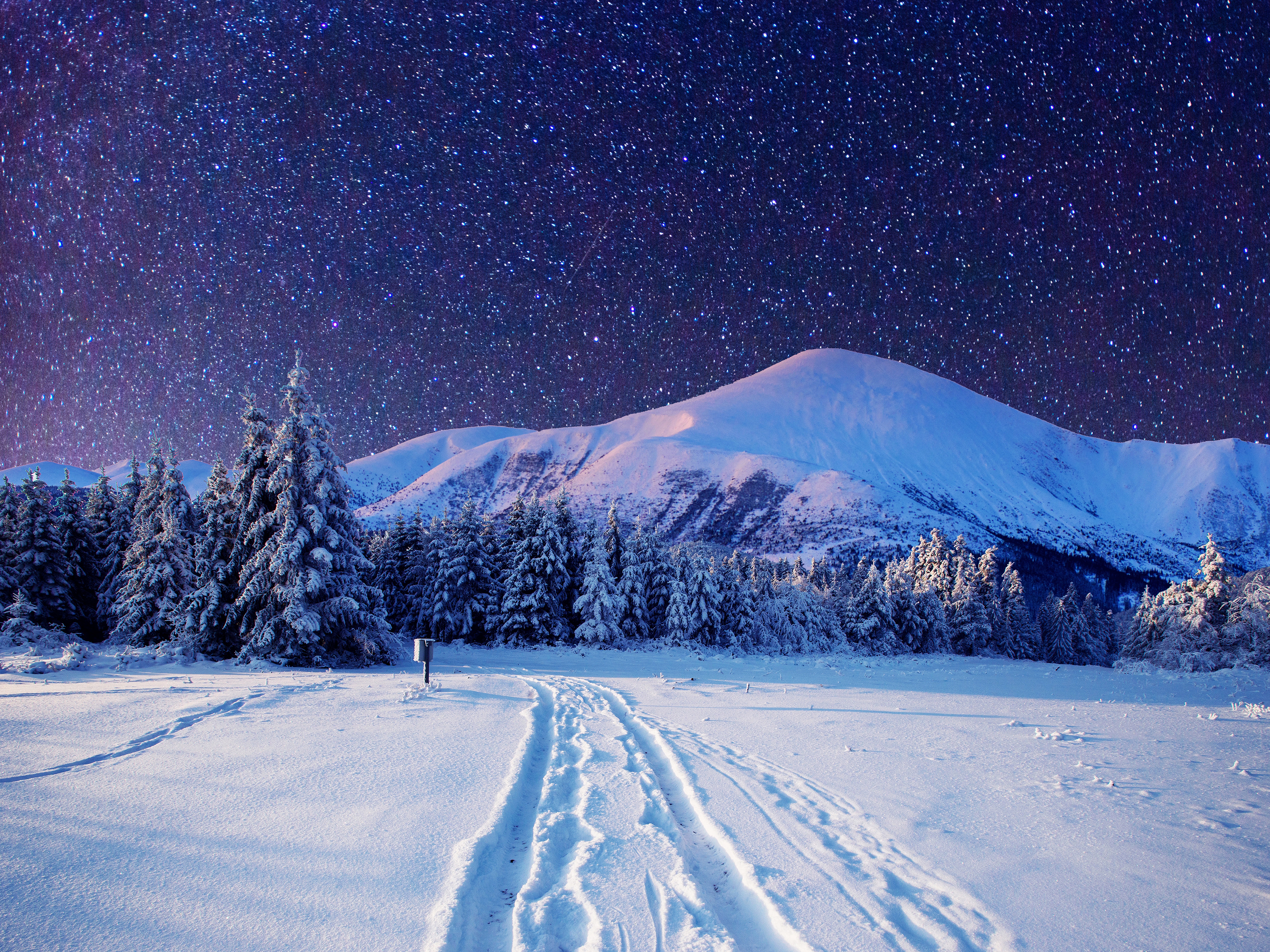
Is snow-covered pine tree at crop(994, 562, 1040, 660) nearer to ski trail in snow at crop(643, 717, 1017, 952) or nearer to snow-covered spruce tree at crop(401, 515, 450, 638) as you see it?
snow-covered spruce tree at crop(401, 515, 450, 638)

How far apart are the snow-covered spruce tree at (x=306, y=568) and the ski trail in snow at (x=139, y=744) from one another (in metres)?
9.44

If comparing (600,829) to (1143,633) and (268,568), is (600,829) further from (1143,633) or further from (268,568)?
(1143,633)

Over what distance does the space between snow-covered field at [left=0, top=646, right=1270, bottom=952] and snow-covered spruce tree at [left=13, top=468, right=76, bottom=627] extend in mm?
23835

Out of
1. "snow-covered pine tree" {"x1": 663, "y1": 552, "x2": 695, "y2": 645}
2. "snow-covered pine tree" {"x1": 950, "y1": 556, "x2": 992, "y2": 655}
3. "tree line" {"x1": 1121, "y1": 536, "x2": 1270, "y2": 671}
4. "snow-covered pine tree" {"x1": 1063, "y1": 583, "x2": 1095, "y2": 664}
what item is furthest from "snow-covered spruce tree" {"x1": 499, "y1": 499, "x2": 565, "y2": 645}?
"snow-covered pine tree" {"x1": 1063, "y1": 583, "x2": 1095, "y2": 664}

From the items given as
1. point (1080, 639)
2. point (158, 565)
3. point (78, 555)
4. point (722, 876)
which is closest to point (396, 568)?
point (158, 565)

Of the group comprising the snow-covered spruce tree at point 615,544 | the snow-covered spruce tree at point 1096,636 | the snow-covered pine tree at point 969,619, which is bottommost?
the snow-covered spruce tree at point 1096,636

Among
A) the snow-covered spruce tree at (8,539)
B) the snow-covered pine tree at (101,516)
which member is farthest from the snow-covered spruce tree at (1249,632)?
the snow-covered pine tree at (101,516)

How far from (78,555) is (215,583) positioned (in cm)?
1902

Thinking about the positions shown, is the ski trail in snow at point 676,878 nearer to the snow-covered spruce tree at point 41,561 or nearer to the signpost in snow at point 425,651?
the signpost in snow at point 425,651

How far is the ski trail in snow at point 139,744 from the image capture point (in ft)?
18.1

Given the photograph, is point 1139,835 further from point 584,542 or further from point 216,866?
point 584,542

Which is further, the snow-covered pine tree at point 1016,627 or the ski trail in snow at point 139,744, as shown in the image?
the snow-covered pine tree at point 1016,627

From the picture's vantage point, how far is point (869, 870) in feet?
14.2

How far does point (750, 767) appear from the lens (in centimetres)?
704
